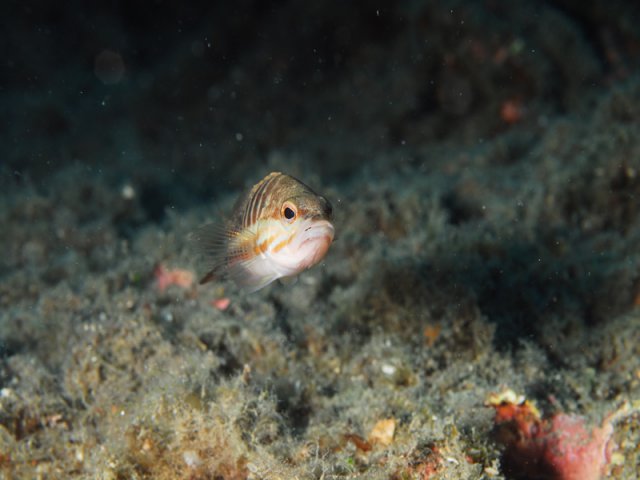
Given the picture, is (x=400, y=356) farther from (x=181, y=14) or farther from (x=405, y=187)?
(x=181, y=14)

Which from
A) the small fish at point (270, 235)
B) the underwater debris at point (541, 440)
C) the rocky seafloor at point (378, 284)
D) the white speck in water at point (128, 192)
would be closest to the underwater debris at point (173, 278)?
the rocky seafloor at point (378, 284)

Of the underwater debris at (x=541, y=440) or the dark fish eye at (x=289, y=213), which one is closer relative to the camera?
the dark fish eye at (x=289, y=213)

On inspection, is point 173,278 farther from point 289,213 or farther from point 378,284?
point 289,213

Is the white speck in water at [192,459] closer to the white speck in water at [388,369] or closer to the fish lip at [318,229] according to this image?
the white speck in water at [388,369]

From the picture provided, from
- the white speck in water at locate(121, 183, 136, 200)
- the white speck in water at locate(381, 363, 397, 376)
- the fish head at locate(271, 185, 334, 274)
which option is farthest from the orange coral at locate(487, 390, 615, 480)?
the white speck in water at locate(121, 183, 136, 200)

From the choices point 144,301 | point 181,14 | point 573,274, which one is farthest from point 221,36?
point 573,274

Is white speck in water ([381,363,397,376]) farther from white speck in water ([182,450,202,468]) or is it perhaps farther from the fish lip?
the fish lip

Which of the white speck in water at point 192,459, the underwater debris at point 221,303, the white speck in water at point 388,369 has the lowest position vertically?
the white speck in water at point 192,459

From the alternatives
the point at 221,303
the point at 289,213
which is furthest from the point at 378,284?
the point at 289,213
